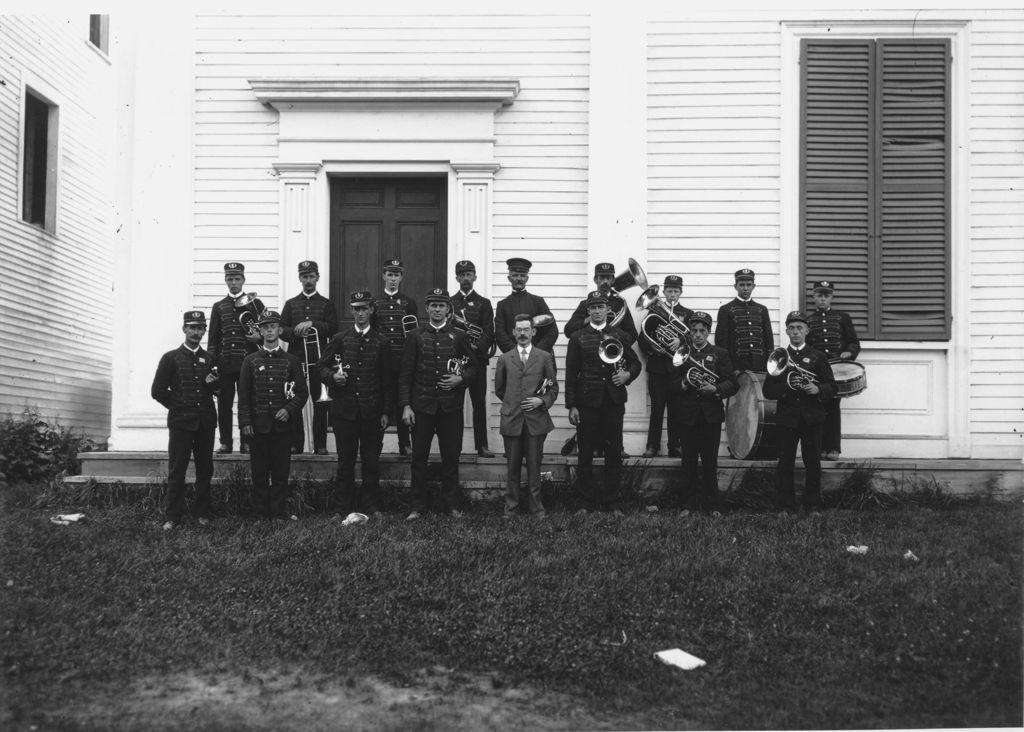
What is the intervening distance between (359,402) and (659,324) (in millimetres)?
3250

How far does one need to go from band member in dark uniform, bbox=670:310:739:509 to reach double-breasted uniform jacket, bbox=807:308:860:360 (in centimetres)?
130

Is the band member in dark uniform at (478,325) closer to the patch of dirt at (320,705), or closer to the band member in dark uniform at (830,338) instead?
the band member in dark uniform at (830,338)

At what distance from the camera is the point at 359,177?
12852 millimetres

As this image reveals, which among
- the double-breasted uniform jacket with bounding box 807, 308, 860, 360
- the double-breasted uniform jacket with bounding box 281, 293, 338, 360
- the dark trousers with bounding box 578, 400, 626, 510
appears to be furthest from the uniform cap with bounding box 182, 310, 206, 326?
the double-breasted uniform jacket with bounding box 807, 308, 860, 360

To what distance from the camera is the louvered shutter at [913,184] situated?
12.3m

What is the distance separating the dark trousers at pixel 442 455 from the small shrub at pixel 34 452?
5025 mm

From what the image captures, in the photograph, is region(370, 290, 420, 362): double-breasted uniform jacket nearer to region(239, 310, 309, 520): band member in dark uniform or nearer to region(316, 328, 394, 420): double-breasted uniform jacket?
region(316, 328, 394, 420): double-breasted uniform jacket

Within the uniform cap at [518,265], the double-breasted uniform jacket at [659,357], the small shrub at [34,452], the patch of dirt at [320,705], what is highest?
the uniform cap at [518,265]

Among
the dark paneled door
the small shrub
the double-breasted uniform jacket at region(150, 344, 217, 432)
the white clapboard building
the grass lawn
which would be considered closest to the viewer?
the grass lawn

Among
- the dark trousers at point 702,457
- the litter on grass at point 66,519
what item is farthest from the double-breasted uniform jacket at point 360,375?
the dark trousers at point 702,457

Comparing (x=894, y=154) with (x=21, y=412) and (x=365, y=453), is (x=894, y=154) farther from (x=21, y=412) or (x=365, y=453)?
(x=21, y=412)

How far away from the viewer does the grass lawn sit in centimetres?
650

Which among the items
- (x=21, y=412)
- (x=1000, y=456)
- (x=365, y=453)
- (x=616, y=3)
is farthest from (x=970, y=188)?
(x=21, y=412)

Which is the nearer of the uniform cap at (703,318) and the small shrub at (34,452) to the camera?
the uniform cap at (703,318)
